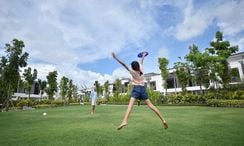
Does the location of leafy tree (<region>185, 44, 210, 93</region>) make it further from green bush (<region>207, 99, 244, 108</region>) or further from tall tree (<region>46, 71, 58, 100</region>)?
tall tree (<region>46, 71, 58, 100</region>)

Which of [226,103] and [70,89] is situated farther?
[70,89]

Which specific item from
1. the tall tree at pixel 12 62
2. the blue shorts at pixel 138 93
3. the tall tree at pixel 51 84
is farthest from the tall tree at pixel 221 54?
the tall tree at pixel 51 84

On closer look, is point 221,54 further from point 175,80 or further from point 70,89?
point 70,89

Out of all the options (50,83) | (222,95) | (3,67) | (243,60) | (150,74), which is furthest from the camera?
(150,74)

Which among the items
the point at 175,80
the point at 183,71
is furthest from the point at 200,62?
the point at 175,80

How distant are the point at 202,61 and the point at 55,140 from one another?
20.5 metres

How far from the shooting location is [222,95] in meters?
19.1

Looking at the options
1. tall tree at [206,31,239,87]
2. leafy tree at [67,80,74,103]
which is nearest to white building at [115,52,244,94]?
tall tree at [206,31,239,87]

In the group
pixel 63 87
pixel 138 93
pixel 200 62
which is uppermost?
pixel 200 62

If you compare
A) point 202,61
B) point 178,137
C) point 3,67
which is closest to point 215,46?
point 202,61

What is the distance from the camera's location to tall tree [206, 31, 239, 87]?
20219mm

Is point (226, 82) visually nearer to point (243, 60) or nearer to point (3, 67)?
point (243, 60)

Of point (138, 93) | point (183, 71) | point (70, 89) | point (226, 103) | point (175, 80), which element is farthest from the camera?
point (70, 89)

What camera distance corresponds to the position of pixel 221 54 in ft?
68.1
